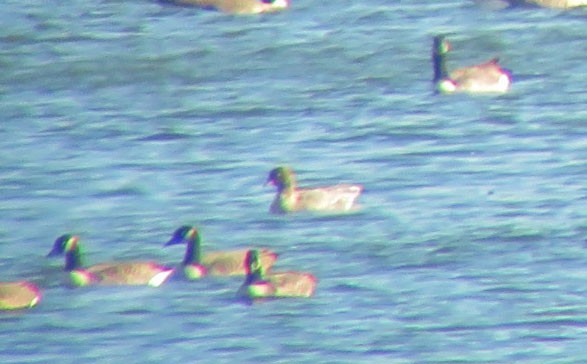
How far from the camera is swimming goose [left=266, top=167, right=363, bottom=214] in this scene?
57.6ft

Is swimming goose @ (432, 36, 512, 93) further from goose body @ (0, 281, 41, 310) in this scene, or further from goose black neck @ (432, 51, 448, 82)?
goose body @ (0, 281, 41, 310)

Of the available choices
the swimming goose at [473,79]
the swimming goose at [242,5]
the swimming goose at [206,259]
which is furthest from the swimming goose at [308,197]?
the swimming goose at [242,5]

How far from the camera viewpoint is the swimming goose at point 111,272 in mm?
16188

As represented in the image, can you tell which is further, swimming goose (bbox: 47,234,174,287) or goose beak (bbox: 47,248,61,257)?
A: goose beak (bbox: 47,248,61,257)

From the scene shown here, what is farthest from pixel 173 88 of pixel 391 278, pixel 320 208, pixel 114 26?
pixel 391 278

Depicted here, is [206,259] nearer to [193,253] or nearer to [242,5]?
[193,253]

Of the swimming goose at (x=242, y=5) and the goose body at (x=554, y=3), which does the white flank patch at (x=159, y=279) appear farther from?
the goose body at (x=554, y=3)

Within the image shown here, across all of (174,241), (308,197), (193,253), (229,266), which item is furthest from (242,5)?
(193,253)

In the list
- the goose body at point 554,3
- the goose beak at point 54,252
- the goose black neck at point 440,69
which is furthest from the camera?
the goose body at point 554,3

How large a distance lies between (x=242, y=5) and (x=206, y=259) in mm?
8344

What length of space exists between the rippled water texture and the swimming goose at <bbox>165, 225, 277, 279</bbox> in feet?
0.29

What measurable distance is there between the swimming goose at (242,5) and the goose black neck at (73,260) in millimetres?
7948

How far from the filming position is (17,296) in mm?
15836

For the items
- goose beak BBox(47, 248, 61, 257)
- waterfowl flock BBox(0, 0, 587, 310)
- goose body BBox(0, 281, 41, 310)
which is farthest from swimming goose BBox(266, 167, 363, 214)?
goose body BBox(0, 281, 41, 310)
